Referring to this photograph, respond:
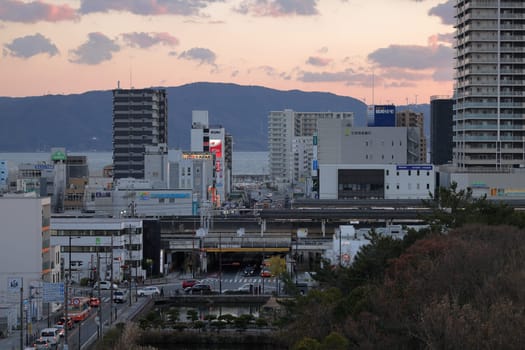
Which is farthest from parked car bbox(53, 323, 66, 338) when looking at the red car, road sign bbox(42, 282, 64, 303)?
the red car

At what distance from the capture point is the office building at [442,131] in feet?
328

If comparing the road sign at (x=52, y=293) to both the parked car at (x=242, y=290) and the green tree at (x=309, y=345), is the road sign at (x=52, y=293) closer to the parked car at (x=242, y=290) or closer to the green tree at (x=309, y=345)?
the green tree at (x=309, y=345)

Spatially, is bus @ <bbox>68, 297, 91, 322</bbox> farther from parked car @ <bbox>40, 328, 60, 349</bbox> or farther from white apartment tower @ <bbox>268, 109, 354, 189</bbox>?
white apartment tower @ <bbox>268, 109, 354, 189</bbox>

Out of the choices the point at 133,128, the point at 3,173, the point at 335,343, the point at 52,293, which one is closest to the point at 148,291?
the point at 52,293

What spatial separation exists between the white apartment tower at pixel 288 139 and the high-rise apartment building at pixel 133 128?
159ft

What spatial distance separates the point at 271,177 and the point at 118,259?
113m

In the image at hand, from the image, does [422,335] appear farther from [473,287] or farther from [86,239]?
[86,239]

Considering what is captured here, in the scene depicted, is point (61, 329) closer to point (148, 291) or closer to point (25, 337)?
point (25, 337)

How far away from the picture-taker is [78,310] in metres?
33.7

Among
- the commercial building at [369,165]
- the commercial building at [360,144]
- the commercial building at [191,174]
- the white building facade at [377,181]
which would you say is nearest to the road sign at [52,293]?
the commercial building at [369,165]

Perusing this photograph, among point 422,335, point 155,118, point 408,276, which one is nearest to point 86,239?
point 408,276

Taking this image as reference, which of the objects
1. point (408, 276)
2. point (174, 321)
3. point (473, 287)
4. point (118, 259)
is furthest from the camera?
point (118, 259)

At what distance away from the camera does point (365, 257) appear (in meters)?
32.3

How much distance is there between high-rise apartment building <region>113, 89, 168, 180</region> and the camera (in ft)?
308
